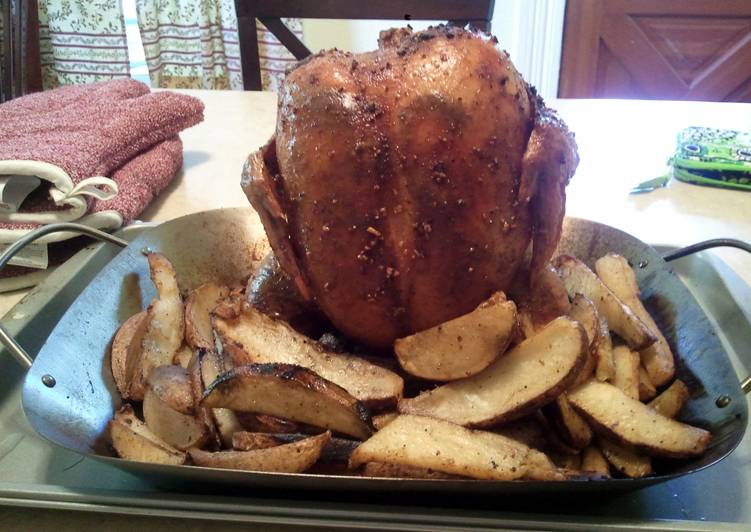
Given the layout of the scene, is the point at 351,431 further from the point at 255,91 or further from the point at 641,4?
the point at 641,4

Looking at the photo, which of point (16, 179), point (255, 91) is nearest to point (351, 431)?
point (16, 179)

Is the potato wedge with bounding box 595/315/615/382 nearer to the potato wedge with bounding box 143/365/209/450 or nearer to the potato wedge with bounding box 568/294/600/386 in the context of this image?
the potato wedge with bounding box 568/294/600/386

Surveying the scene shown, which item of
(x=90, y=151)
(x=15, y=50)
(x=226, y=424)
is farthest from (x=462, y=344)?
(x=15, y=50)

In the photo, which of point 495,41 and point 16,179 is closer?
point 495,41

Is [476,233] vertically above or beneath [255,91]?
above

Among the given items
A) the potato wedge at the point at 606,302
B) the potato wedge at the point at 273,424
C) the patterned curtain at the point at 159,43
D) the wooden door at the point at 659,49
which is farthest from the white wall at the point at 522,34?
the potato wedge at the point at 273,424

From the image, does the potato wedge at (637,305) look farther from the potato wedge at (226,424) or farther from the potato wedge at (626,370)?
the potato wedge at (226,424)

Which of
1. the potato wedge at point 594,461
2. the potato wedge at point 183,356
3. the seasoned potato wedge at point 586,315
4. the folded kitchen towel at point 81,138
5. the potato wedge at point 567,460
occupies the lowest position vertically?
the potato wedge at point 567,460
